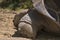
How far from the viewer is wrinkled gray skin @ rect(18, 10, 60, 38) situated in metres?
3.80

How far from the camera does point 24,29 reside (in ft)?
12.5

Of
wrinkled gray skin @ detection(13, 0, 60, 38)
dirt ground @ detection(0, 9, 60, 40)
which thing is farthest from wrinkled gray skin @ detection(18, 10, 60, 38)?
dirt ground @ detection(0, 9, 60, 40)

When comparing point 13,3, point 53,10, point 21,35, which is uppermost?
point 13,3

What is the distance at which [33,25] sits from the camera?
3.84m

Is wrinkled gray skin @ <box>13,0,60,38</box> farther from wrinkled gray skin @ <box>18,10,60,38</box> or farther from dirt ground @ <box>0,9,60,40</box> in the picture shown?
dirt ground @ <box>0,9,60,40</box>

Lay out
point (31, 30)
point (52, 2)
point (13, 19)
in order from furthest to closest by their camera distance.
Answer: point (13, 19)
point (31, 30)
point (52, 2)

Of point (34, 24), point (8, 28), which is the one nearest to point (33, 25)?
point (34, 24)

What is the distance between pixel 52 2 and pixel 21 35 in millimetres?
760

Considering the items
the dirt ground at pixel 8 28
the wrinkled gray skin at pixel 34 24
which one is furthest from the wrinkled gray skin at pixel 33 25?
the dirt ground at pixel 8 28

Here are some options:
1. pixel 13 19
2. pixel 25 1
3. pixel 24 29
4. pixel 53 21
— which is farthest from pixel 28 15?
pixel 25 1

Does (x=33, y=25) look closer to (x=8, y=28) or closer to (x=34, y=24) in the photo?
(x=34, y=24)

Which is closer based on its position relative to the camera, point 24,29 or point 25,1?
point 24,29

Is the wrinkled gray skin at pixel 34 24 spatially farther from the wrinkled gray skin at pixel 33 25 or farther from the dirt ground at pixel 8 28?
the dirt ground at pixel 8 28

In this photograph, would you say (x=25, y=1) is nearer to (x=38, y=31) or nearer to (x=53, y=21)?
(x=38, y=31)
